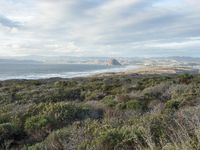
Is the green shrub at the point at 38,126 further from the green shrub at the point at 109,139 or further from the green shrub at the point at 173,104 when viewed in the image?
the green shrub at the point at 173,104

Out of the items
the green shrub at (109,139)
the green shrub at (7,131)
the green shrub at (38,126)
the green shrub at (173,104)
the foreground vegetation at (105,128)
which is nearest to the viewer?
the foreground vegetation at (105,128)

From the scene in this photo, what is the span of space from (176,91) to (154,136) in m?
8.59

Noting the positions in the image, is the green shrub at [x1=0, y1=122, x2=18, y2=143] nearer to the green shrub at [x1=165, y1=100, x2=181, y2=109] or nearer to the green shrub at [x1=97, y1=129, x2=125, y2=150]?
the green shrub at [x1=97, y1=129, x2=125, y2=150]

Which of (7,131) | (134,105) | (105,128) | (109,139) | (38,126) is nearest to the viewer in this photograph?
(109,139)

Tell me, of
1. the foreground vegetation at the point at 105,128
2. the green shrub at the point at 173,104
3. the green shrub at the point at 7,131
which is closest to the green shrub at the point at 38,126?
the foreground vegetation at the point at 105,128

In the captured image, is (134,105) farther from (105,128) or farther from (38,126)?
(105,128)

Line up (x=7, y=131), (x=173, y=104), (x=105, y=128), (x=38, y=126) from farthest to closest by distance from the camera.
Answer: (x=173, y=104)
(x=38, y=126)
(x=7, y=131)
(x=105, y=128)

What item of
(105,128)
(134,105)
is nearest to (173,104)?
(134,105)

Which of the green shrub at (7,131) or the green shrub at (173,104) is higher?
the green shrub at (173,104)

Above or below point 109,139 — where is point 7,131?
below

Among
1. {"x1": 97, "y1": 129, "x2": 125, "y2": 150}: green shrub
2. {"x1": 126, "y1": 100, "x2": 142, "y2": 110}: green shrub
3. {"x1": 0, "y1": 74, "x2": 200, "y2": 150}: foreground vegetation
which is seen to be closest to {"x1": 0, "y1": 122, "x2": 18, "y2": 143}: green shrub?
{"x1": 0, "y1": 74, "x2": 200, "y2": 150}: foreground vegetation

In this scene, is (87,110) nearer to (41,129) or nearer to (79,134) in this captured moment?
(41,129)

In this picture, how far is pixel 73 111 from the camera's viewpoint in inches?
372

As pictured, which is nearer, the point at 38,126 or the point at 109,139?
the point at 109,139
